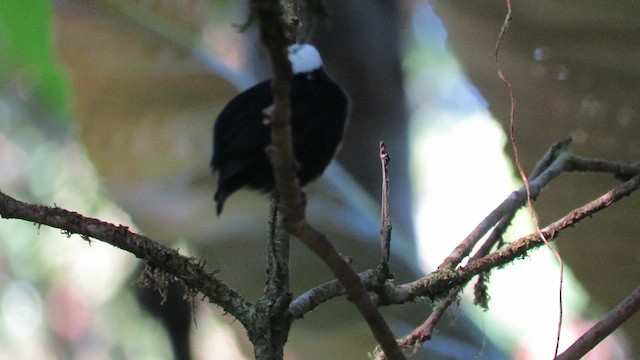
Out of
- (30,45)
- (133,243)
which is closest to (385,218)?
(133,243)

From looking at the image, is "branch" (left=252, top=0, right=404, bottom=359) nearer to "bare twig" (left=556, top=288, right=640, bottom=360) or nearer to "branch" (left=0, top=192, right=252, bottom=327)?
"branch" (left=0, top=192, right=252, bottom=327)

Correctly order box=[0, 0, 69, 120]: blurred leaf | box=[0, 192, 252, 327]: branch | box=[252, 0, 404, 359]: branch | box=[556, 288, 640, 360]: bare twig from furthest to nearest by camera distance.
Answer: box=[0, 0, 69, 120]: blurred leaf → box=[556, 288, 640, 360]: bare twig → box=[0, 192, 252, 327]: branch → box=[252, 0, 404, 359]: branch

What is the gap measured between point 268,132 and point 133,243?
21 centimetres

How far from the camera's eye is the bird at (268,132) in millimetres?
728

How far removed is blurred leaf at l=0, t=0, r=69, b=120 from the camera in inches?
59.9

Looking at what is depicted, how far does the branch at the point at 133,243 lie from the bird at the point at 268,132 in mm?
83

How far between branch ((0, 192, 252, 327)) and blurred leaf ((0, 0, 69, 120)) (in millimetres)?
917

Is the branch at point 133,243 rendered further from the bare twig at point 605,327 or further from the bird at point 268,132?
the bare twig at point 605,327

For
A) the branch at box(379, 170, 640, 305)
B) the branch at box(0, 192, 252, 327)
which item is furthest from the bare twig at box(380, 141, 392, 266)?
the branch at box(0, 192, 252, 327)

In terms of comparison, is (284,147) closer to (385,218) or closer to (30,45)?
(385,218)

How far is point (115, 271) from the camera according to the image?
5.19 feet

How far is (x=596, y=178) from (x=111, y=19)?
1.30 metres

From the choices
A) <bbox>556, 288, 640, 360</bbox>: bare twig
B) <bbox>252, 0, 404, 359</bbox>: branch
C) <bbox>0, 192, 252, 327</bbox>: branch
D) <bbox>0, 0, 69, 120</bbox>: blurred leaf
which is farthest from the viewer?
<bbox>0, 0, 69, 120</bbox>: blurred leaf

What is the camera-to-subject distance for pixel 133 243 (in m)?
0.72
